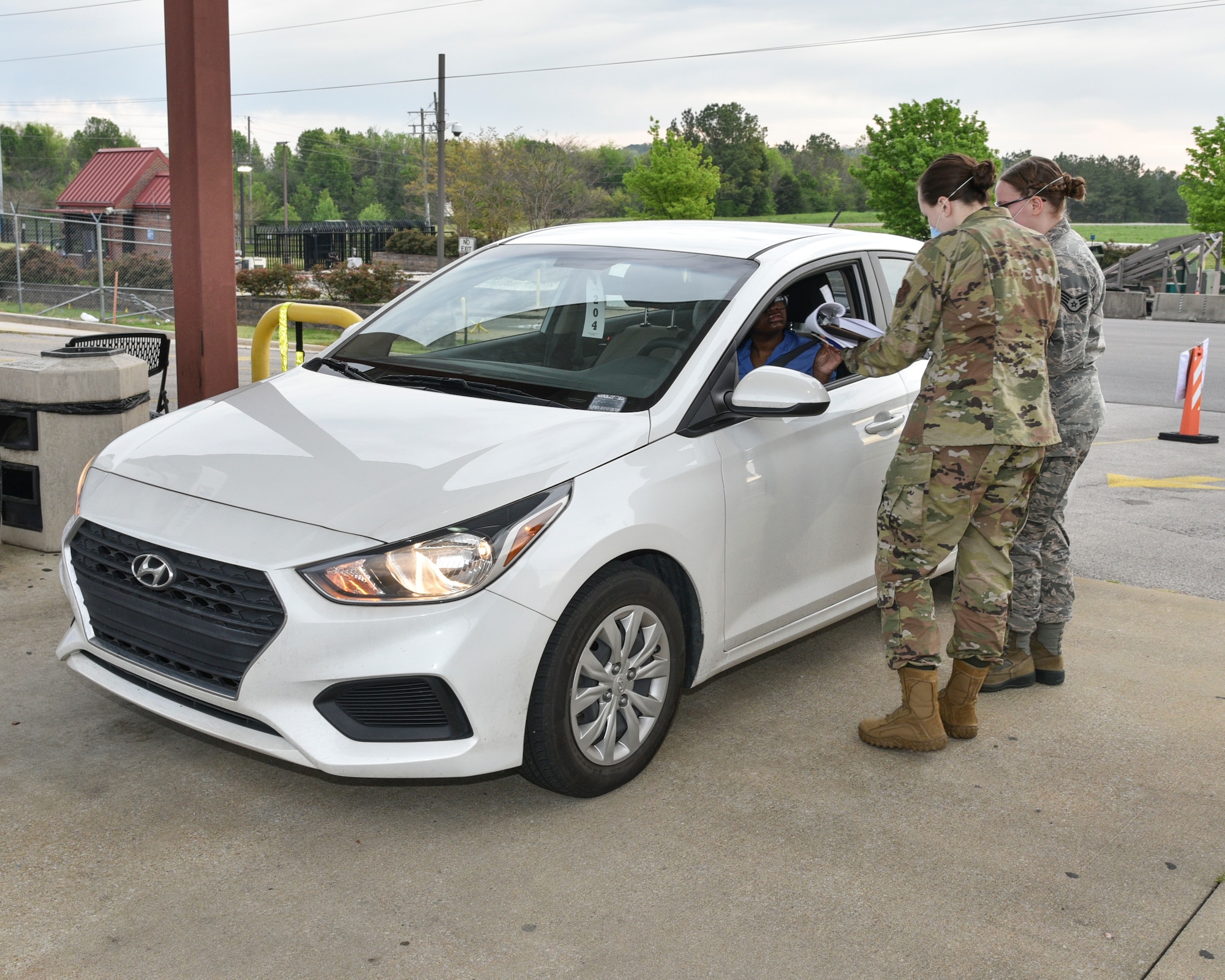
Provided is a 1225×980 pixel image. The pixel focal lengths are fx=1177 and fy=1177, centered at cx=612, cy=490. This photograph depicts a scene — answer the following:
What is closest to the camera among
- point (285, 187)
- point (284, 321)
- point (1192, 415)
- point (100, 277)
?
point (284, 321)

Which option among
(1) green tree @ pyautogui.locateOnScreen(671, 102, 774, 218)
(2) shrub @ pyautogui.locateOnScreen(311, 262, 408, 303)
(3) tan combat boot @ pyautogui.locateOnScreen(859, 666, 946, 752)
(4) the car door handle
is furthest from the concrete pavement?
(1) green tree @ pyautogui.locateOnScreen(671, 102, 774, 218)

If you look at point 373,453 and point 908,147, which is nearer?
point 373,453

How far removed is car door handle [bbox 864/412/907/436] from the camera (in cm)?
443

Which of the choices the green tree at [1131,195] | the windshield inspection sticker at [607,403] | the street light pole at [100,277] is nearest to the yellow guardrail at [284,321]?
the windshield inspection sticker at [607,403]

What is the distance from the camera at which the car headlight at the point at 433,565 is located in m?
3.01

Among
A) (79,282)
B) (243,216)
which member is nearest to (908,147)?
(243,216)

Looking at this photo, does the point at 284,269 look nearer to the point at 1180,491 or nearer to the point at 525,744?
the point at 1180,491

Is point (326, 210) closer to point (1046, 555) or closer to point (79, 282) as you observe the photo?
point (79, 282)

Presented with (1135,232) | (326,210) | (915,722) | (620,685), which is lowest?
(915,722)

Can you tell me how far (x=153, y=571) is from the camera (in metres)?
3.22

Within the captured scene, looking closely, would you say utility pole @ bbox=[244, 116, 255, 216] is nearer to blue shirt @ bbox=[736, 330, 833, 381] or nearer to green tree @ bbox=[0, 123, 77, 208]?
green tree @ bbox=[0, 123, 77, 208]

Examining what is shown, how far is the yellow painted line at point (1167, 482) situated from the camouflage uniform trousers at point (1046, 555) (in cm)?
449

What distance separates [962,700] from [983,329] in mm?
1325

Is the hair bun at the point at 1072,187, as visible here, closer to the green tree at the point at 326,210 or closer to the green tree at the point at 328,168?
the green tree at the point at 326,210
